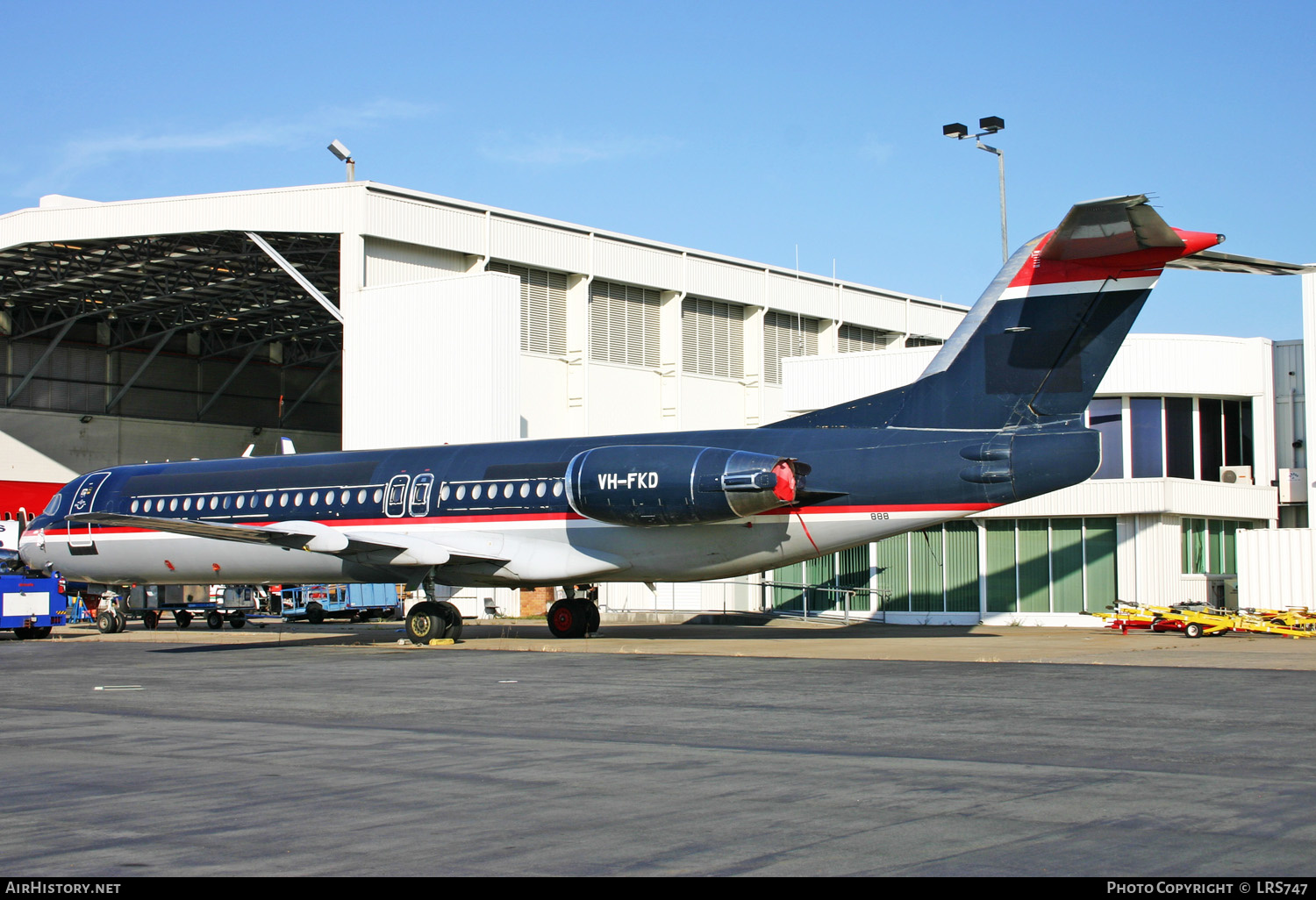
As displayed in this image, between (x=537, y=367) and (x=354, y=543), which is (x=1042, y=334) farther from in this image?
(x=537, y=367)

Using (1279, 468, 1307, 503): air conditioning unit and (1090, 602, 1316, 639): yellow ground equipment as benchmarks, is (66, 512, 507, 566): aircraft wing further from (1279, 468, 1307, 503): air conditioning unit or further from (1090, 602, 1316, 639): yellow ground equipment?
(1279, 468, 1307, 503): air conditioning unit

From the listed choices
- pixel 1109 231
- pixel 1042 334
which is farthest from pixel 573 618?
pixel 1109 231

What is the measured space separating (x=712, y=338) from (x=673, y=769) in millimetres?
43106

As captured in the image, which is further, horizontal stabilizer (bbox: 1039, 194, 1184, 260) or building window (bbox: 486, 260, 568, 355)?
building window (bbox: 486, 260, 568, 355)

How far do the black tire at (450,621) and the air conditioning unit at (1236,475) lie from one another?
19.8m

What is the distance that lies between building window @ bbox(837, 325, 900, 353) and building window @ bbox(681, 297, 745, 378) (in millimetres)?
6044

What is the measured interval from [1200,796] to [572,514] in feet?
58.8

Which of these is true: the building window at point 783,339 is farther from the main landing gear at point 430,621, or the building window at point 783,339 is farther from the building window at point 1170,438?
the main landing gear at point 430,621

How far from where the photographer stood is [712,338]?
51.9 meters

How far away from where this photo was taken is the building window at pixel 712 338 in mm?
50906

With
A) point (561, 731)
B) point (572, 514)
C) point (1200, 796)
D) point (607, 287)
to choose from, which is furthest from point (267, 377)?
point (1200, 796)

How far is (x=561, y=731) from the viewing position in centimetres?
1189

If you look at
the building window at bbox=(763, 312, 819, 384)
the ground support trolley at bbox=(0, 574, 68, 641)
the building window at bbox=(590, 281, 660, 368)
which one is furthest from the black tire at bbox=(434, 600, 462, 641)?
the building window at bbox=(763, 312, 819, 384)

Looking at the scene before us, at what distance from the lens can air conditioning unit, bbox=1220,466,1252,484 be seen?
32625 mm
